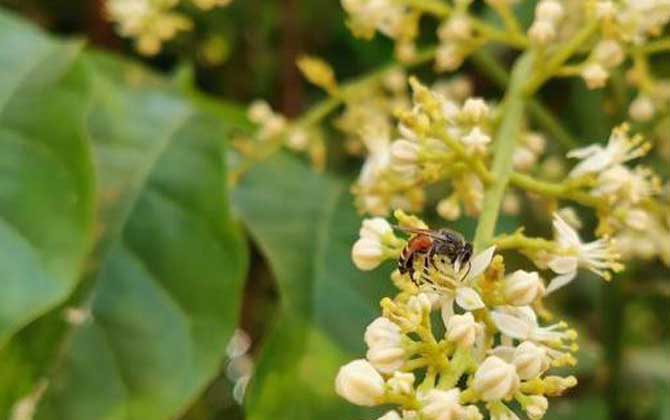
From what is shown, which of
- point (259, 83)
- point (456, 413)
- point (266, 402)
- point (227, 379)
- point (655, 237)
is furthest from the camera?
point (259, 83)

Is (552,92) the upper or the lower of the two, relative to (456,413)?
lower

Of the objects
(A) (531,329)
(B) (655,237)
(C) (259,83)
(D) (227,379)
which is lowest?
(D) (227,379)

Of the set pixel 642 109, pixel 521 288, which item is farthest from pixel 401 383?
Result: pixel 642 109

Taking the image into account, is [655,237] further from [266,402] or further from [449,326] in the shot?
[449,326]

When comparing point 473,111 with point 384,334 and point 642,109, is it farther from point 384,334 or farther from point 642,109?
point 642,109

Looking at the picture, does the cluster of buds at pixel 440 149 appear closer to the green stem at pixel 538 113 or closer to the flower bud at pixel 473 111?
the flower bud at pixel 473 111

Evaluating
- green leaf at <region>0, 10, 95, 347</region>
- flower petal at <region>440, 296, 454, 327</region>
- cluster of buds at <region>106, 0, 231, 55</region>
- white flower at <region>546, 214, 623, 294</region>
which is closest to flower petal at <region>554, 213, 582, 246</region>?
white flower at <region>546, 214, 623, 294</region>

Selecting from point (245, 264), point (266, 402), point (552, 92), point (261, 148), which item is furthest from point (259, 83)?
point (266, 402)

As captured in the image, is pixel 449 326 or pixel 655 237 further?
pixel 655 237
